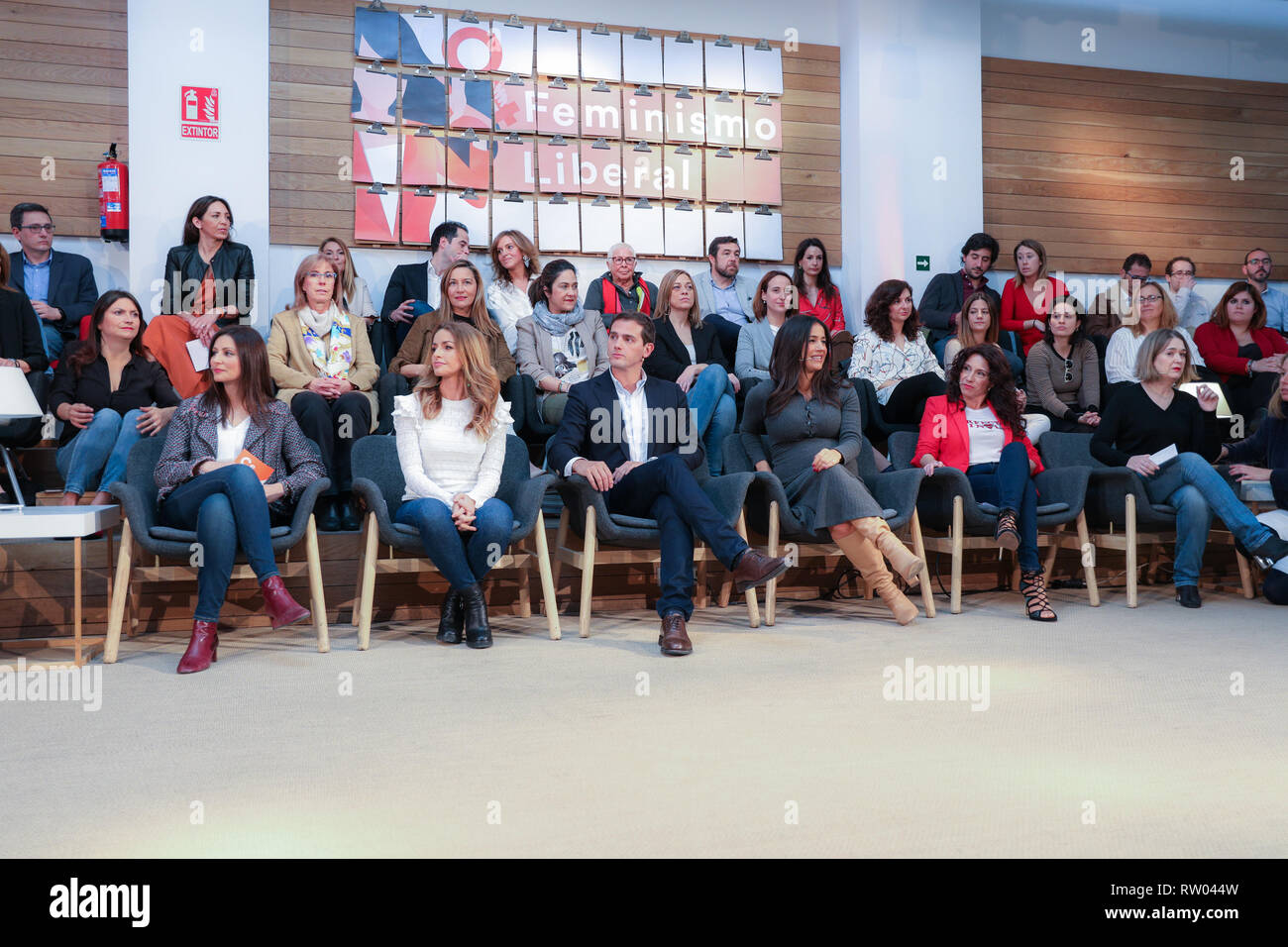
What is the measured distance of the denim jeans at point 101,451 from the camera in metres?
4.06

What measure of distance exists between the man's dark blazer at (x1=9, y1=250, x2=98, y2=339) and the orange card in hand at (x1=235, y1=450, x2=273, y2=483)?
2.16 m

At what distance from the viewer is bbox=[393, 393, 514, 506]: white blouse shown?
3.86 metres

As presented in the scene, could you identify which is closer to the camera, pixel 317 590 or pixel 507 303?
pixel 317 590

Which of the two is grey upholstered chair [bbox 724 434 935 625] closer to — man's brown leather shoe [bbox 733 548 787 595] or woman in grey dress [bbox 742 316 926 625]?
woman in grey dress [bbox 742 316 926 625]

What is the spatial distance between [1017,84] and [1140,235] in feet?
4.50

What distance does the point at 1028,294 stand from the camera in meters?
6.38

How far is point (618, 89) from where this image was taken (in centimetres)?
647

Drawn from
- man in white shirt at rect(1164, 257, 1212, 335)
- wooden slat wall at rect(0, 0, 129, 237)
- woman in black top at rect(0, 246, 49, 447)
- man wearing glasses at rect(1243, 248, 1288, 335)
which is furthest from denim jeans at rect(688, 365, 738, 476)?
man wearing glasses at rect(1243, 248, 1288, 335)

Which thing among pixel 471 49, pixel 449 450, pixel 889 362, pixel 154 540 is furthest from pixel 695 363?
pixel 154 540

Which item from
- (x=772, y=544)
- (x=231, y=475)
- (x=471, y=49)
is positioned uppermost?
(x=471, y=49)

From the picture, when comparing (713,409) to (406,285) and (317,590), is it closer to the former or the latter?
(406,285)

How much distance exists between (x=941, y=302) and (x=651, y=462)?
321 centimetres

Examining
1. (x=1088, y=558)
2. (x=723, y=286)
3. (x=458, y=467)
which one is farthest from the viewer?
(x=723, y=286)

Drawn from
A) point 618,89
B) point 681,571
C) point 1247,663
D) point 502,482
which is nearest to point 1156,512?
point 1247,663
